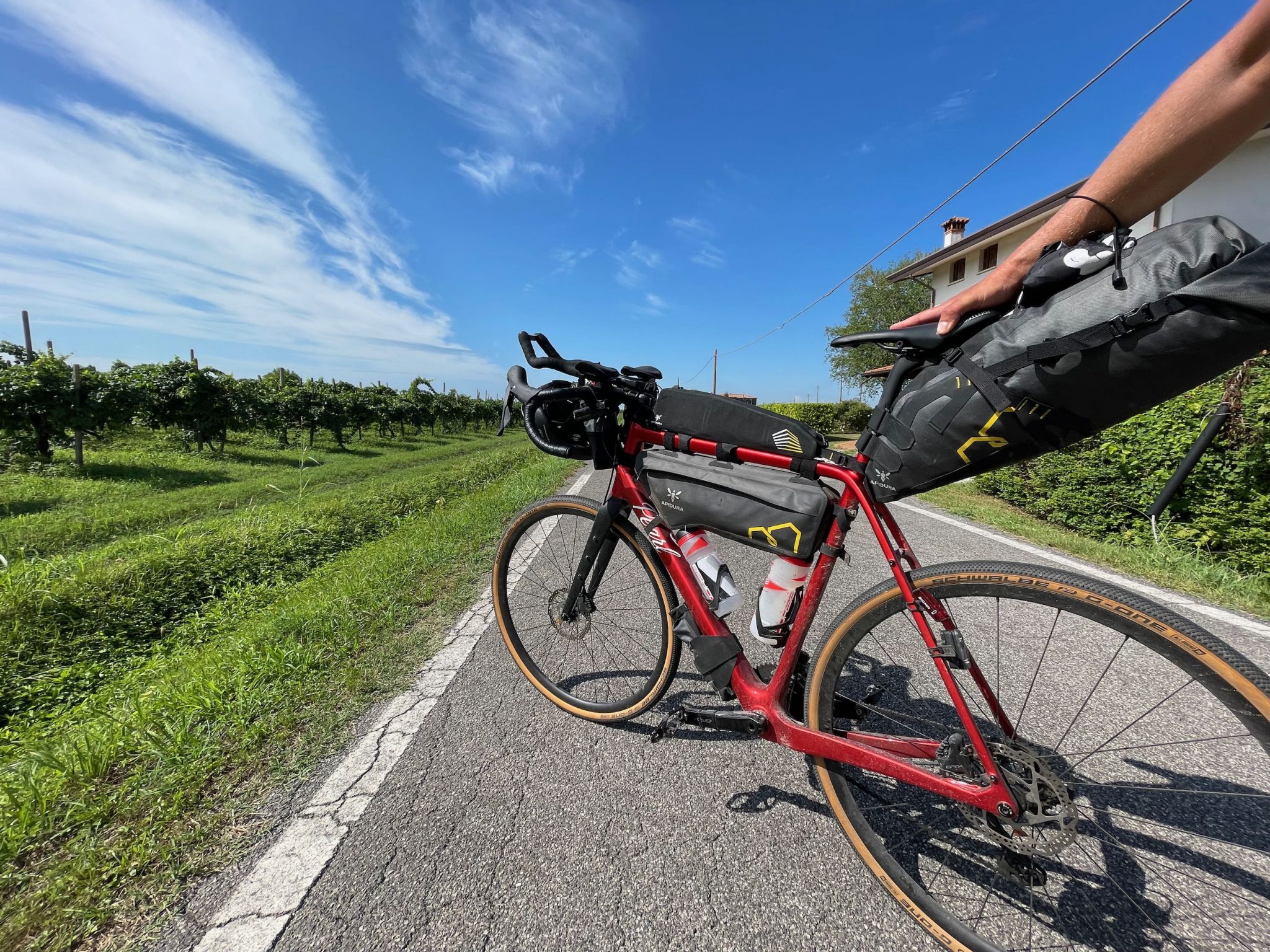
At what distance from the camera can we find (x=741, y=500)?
157 cm

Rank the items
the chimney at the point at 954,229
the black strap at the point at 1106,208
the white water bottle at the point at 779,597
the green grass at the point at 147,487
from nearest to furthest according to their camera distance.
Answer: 1. the black strap at the point at 1106,208
2. the white water bottle at the point at 779,597
3. the green grass at the point at 147,487
4. the chimney at the point at 954,229

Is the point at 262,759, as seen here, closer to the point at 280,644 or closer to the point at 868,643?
the point at 280,644

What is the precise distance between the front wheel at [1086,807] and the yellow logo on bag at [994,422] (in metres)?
0.34

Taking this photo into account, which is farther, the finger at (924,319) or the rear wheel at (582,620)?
the rear wheel at (582,620)

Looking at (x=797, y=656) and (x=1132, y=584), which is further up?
(x=797, y=656)

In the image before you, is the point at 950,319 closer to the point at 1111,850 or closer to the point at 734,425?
the point at 734,425

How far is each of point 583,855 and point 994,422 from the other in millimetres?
1626

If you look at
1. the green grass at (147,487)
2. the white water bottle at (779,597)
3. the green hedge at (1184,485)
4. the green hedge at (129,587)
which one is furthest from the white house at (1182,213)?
the green grass at (147,487)

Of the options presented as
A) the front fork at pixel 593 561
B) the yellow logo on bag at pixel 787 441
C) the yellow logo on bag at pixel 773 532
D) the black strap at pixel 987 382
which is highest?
the black strap at pixel 987 382

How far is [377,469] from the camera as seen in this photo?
13531mm

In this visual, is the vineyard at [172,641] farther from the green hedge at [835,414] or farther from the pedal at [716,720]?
the green hedge at [835,414]

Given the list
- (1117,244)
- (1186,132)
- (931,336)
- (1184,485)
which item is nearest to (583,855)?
(931,336)

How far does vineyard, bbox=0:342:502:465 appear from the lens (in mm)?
10023

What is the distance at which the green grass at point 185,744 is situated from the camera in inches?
50.0
